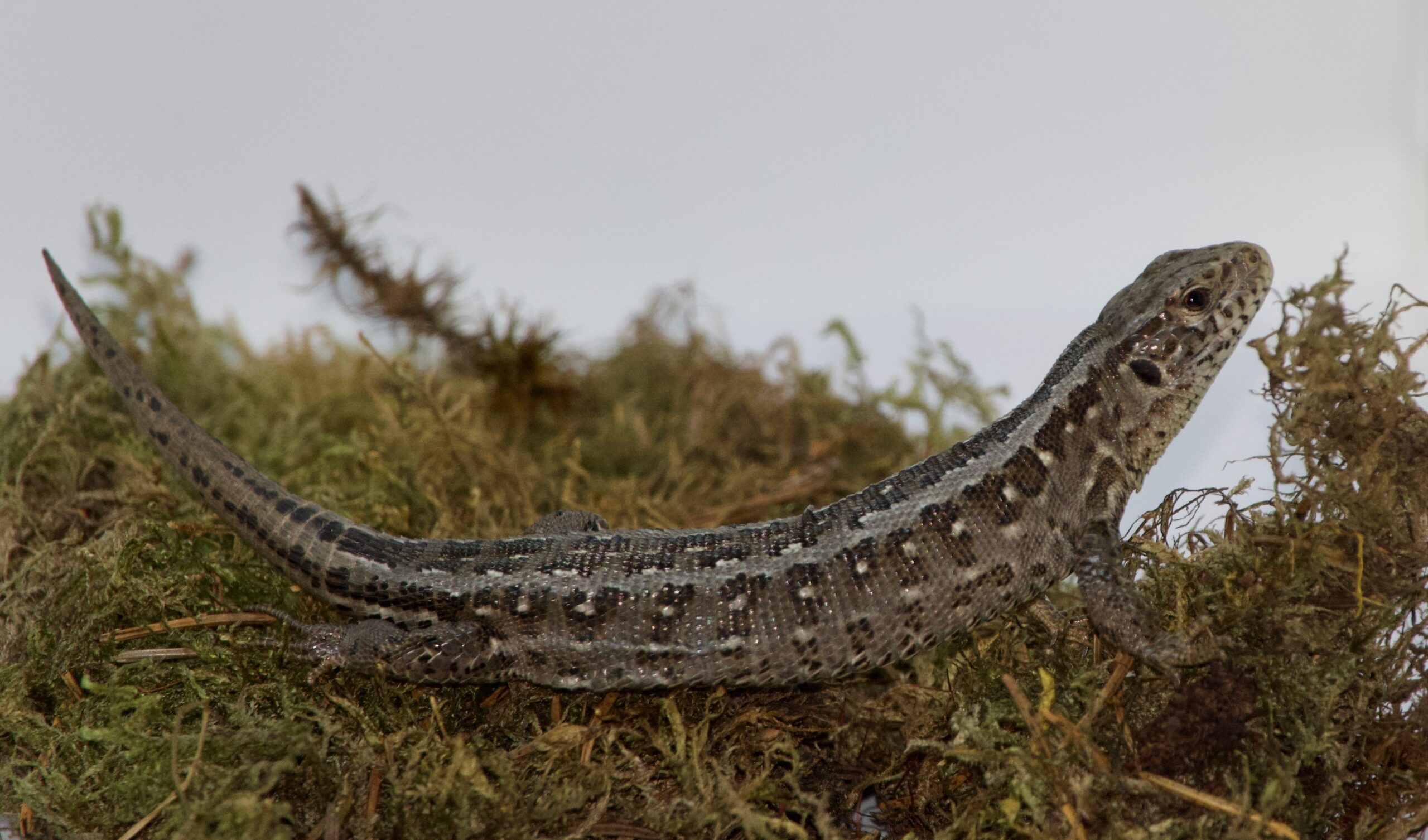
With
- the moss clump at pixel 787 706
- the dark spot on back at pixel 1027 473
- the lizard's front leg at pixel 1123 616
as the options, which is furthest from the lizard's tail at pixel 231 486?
the lizard's front leg at pixel 1123 616

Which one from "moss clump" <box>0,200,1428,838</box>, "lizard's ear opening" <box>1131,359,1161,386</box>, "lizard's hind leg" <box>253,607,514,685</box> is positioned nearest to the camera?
"moss clump" <box>0,200,1428,838</box>

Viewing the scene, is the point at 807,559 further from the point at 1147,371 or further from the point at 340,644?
the point at 340,644

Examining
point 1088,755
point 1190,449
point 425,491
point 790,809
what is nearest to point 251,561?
point 425,491

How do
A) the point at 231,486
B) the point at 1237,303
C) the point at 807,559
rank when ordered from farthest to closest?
the point at 231,486
the point at 1237,303
the point at 807,559

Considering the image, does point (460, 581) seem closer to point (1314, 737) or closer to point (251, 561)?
point (251, 561)

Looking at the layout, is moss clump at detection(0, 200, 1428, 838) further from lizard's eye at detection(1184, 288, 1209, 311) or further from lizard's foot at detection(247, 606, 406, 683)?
lizard's eye at detection(1184, 288, 1209, 311)

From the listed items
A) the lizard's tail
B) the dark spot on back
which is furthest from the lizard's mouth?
the lizard's tail

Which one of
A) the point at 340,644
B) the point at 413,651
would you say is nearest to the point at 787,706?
the point at 413,651
